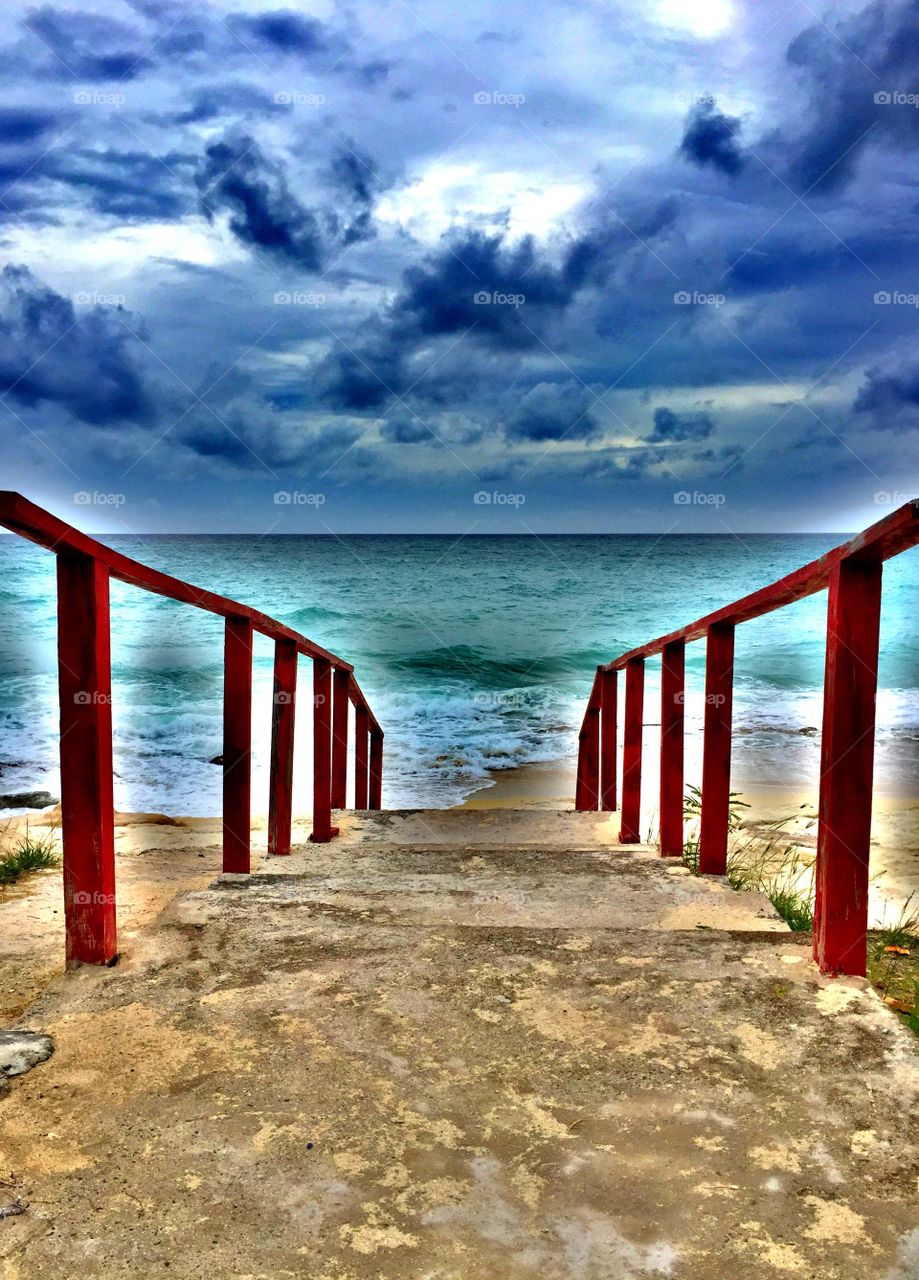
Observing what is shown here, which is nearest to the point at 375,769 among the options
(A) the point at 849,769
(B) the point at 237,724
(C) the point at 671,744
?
(C) the point at 671,744

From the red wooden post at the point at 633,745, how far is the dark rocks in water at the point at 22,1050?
3.46 meters

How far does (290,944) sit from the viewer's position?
95.1 inches

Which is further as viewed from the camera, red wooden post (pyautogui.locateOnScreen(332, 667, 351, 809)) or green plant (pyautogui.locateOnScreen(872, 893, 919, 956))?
red wooden post (pyautogui.locateOnScreen(332, 667, 351, 809))

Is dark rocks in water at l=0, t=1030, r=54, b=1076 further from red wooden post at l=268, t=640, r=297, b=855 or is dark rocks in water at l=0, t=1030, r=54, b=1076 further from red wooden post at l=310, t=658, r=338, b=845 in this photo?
red wooden post at l=310, t=658, r=338, b=845

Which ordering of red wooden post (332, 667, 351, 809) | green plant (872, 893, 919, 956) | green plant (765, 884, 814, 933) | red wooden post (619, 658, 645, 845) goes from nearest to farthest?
green plant (765, 884, 814, 933)
green plant (872, 893, 919, 956)
red wooden post (619, 658, 645, 845)
red wooden post (332, 667, 351, 809)

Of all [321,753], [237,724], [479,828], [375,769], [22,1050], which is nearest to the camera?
[22,1050]

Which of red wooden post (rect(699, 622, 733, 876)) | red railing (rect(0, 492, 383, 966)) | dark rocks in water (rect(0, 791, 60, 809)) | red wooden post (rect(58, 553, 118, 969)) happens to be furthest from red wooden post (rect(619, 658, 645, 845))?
dark rocks in water (rect(0, 791, 60, 809))

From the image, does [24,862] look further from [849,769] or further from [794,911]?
[849,769]

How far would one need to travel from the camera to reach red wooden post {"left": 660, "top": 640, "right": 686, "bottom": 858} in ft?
13.7

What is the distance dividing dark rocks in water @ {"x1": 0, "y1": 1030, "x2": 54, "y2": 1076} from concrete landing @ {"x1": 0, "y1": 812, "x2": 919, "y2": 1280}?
0.10 feet

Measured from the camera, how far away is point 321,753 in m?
5.66

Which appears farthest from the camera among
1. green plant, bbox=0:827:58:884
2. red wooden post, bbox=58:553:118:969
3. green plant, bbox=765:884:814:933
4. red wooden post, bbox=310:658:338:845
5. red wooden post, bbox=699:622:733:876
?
red wooden post, bbox=310:658:338:845

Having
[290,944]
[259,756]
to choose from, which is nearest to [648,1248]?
[290,944]

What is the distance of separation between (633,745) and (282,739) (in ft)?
6.19
